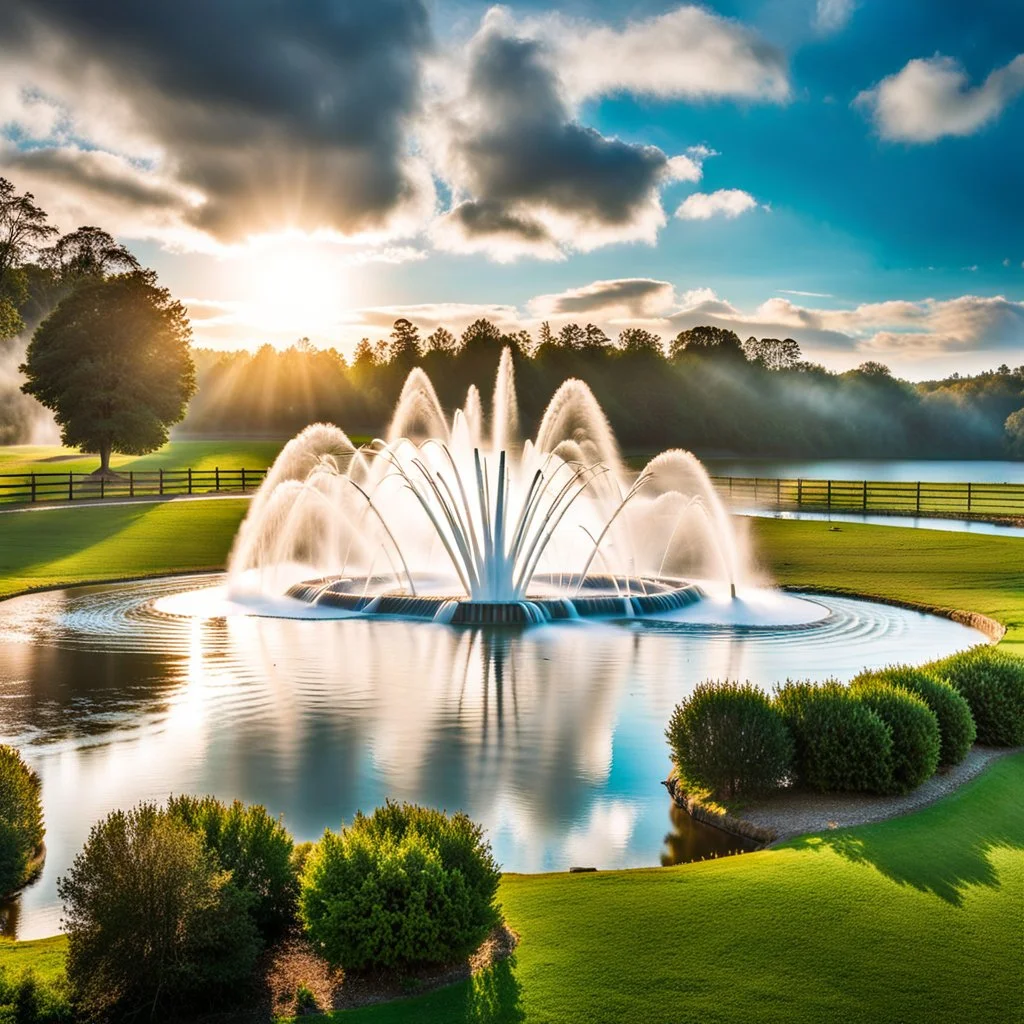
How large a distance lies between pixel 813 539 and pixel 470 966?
38.5 m

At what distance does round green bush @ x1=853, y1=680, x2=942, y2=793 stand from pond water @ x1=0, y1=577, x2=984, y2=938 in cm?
208

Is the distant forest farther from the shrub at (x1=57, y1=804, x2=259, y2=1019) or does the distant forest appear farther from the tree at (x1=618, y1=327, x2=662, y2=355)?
the shrub at (x1=57, y1=804, x2=259, y2=1019)

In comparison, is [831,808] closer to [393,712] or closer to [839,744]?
[839,744]

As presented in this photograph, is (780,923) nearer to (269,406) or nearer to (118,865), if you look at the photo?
(118,865)

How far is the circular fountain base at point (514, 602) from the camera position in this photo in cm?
2353

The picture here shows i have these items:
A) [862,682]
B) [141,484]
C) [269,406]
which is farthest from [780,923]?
[269,406]

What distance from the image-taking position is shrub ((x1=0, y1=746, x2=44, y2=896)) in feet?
27.9

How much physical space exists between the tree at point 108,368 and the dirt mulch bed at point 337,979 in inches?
2675

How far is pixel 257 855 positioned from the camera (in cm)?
751

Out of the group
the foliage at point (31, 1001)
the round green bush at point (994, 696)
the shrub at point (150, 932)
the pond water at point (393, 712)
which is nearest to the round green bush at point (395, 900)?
the shrub at point (150, 932)

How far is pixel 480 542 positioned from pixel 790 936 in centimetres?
2300

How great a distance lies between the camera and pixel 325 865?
276 inches

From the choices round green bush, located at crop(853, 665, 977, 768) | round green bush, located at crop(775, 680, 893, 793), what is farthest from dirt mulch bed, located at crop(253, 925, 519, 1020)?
round green bush, located at crop(853, 665, 977, 768)

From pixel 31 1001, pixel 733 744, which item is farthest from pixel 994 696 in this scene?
pixel 31 1001
